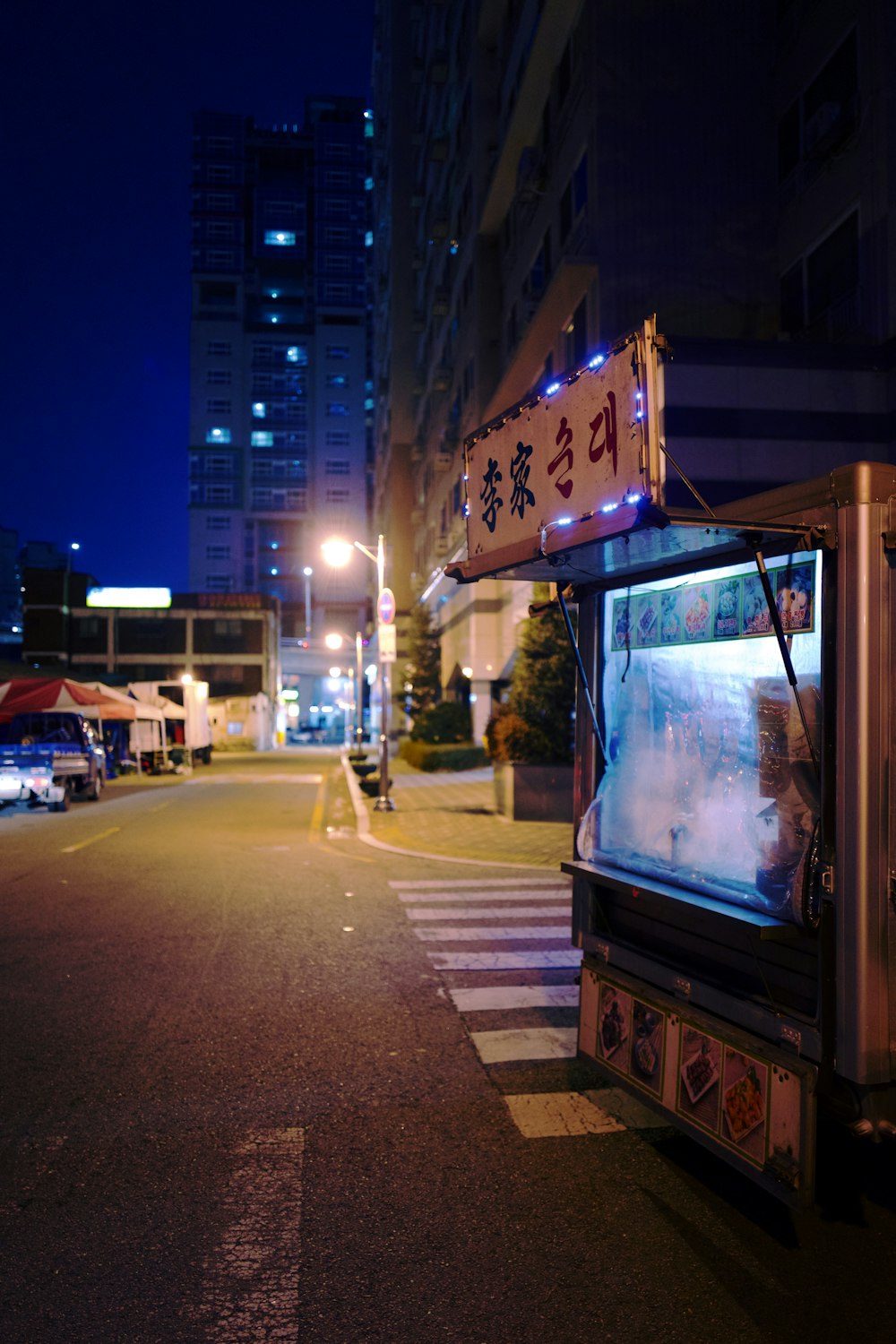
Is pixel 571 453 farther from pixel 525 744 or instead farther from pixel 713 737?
pixel 525 744

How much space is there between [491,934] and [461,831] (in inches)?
295

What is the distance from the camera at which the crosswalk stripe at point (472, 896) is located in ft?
35.1

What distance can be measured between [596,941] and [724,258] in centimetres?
2082

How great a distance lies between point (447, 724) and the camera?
38.8 metres

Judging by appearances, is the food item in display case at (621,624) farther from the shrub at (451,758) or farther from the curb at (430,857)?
the shrub at (451,758)

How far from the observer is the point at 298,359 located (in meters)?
112

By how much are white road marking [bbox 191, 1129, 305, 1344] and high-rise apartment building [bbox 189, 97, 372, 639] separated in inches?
4118

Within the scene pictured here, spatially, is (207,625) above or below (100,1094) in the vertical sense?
above

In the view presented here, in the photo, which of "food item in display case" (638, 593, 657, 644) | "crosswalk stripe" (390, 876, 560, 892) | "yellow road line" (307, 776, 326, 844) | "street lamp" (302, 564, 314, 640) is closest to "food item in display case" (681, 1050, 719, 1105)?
"food item in display case" (638, 593, 657, 644)

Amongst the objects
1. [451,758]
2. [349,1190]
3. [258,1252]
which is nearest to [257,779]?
[451,758]

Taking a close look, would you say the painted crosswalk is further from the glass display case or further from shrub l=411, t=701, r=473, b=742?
shrub l=411, t=701, r=473, b=742

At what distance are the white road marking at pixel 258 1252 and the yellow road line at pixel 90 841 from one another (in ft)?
35.8

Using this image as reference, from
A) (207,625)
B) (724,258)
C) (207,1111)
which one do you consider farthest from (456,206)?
(207,1111)

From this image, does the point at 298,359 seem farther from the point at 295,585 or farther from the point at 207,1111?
the point at 207,1111
